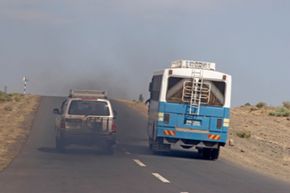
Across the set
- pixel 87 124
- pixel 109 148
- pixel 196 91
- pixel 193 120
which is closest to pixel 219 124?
pixel 193 120

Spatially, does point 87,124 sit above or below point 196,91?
below

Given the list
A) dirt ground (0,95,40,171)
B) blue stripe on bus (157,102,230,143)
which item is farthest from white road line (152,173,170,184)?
blue stripe on bus (157,102,230,143)

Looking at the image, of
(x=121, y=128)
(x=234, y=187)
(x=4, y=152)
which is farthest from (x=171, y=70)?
(x=121, y=128)

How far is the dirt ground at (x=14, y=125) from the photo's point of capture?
26.6m

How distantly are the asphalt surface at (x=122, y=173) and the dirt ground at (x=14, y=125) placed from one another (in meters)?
0.45

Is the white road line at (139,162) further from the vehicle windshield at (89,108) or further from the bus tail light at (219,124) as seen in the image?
the bus tail light at (219,124)

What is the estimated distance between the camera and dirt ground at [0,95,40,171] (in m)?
26.6

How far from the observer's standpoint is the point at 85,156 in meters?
25.9

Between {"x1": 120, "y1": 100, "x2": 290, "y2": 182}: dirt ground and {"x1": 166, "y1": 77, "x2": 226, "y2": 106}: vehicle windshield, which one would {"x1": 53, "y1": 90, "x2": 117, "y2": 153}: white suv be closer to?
{"x1": 166, "y1": 77, "x2": 226, "y2": 106}: vehicle windshield

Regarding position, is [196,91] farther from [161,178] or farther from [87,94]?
[161,178]

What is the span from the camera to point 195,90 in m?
28.2

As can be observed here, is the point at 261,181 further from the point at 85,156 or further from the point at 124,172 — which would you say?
the point at 85,156

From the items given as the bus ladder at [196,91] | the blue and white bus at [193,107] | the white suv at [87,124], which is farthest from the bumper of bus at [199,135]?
the white suv at [87,124]

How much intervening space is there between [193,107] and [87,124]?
401 cm
